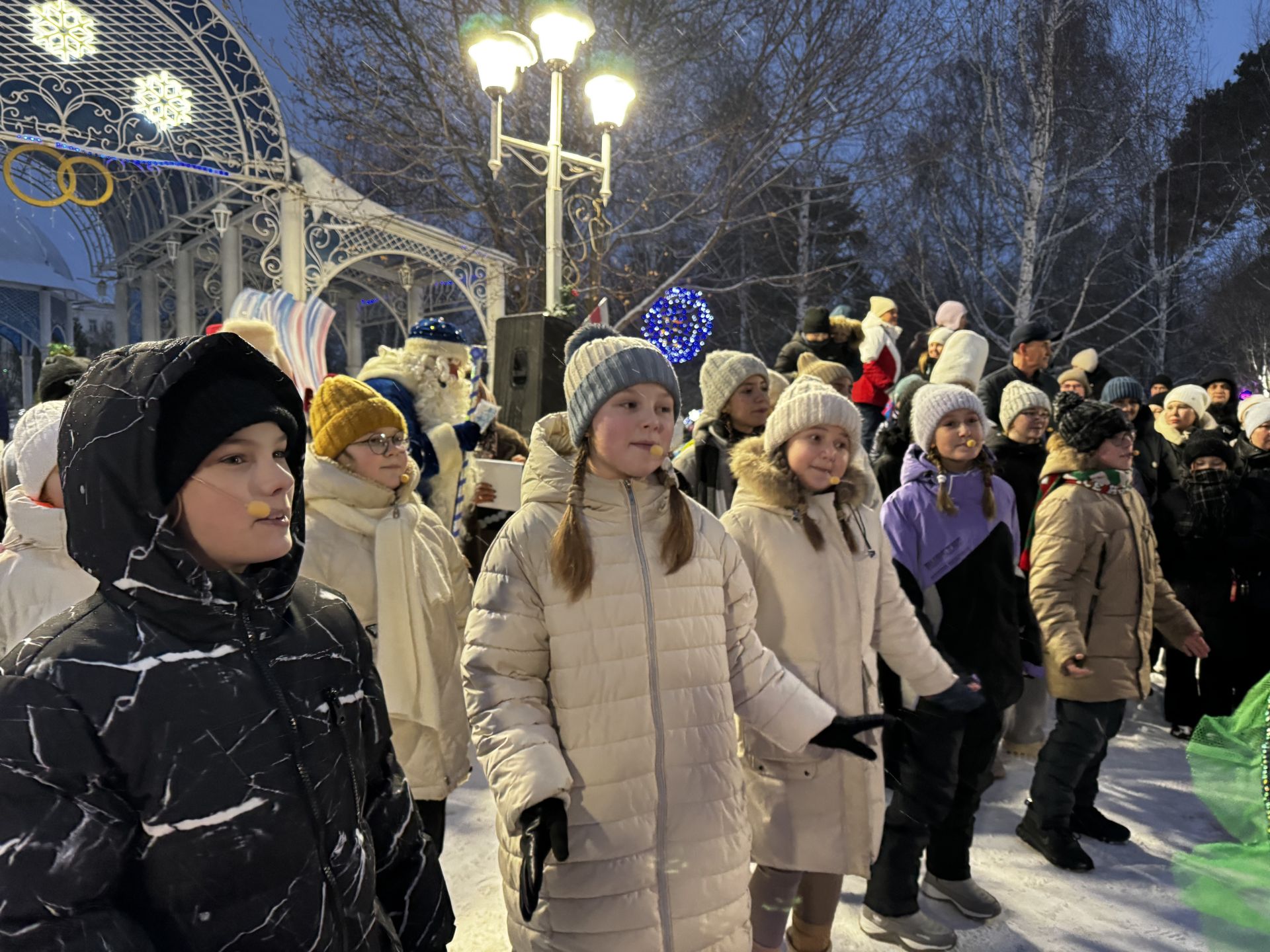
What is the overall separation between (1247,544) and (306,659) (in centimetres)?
564

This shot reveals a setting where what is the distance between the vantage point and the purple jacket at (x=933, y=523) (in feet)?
9.73

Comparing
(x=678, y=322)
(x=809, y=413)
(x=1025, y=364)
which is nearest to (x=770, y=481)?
(x=809, y=413)

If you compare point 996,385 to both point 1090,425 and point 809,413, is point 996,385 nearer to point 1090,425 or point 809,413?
point 1090,425

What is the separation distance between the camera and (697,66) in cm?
1308

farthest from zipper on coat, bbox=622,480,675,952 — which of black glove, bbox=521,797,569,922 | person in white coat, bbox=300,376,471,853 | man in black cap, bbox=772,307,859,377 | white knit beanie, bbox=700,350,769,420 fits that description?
man in black cap, bbox=772,307,859,377

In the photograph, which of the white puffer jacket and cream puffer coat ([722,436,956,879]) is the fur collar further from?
the white puffer jacket

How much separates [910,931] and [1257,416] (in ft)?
14.3

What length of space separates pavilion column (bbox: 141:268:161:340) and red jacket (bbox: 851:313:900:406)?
13.9 meters

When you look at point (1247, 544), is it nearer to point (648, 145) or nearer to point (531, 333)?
point (531, 333)

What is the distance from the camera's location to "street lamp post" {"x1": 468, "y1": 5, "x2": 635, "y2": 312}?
643 centimetres

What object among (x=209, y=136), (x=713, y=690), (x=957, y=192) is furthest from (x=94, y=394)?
(x=957, y=192)

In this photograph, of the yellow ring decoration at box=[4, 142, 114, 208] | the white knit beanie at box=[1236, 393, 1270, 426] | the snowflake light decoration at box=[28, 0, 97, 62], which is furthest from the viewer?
the snowflake light decoration at box=[28, 0, 97, 62]

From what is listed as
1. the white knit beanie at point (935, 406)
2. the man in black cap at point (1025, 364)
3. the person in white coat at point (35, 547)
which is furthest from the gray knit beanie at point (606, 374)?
the man in black cap at point (1025, 364)

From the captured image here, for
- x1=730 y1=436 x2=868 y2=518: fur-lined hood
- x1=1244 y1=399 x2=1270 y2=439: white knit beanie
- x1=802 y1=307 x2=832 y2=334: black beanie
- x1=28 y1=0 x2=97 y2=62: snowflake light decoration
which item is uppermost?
x1=28 y1=0 x2=97 y2=62: snowflake light decoration
